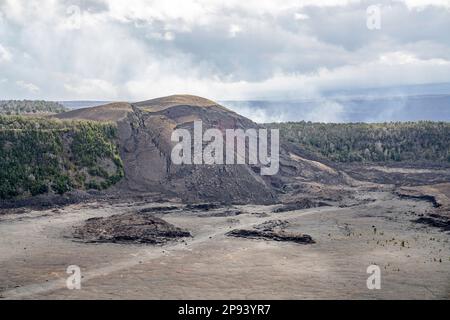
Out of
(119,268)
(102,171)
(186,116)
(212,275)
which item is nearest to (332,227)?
(212,275)

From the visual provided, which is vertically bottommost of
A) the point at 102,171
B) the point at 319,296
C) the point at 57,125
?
the point at 319,296

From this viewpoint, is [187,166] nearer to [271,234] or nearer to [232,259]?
[271,234]

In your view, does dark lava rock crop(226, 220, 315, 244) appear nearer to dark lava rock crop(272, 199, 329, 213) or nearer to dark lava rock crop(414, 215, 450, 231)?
dark lava rock crop(272, 199, 329, 213)

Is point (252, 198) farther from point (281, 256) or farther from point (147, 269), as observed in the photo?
point (147, 269)

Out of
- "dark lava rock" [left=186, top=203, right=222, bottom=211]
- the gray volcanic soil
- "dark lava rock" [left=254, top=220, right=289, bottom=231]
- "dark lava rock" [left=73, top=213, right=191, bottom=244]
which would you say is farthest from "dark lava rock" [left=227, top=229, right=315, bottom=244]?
"dark lava rock" [left=186, top=203, right=222, bottom=211]

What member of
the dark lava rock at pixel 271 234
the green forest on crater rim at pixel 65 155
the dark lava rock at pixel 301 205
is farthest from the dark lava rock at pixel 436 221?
the green forest on crater rim at pixel 65 155

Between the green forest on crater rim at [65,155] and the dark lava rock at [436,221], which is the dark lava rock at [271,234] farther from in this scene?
the green forest on crater rim at [65,155]
